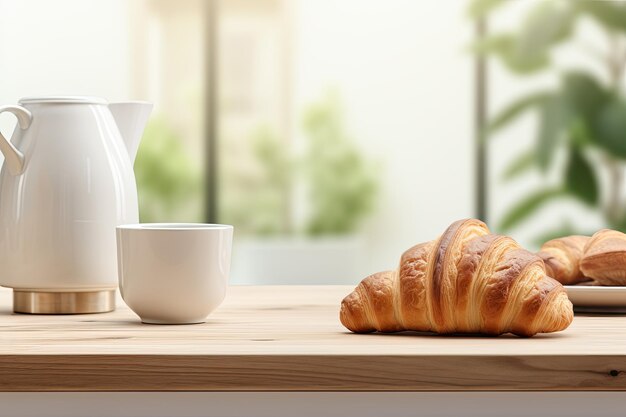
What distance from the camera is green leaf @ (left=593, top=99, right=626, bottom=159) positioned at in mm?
4254

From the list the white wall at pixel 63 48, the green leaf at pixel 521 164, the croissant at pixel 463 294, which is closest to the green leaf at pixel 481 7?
the green leaf at pixel 521 164

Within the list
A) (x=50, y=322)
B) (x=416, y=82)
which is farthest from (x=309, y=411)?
(x=416, y=82)

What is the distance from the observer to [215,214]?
480 centimetres

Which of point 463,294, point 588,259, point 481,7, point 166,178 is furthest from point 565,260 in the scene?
point 166,178

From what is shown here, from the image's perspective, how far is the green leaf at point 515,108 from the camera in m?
4.41

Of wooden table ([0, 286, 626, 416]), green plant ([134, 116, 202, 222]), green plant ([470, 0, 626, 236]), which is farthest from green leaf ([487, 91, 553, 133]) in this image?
wooden table ([0, 286, 626, 416])

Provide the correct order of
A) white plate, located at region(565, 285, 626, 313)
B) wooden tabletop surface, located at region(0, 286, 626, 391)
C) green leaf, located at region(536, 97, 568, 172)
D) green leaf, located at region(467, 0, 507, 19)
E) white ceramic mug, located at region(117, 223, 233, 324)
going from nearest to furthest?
wooden tabletop surface, located at region(0, 286, 626, 391) → white ceramic mug, located at region(117, 223, 233, 324) → white plate, located at region(565, 285, 626, 313) → green leaf, located at region(536, 97, 568, 172) → green leaf, located at region(467, 0, 507, 19)

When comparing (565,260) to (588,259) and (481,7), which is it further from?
(481,7)

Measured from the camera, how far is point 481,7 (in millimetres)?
4570

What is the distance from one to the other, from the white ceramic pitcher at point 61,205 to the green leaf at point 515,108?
3652 mm

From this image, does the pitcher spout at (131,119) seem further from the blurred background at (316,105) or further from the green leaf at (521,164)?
the green leaf at (521,164)

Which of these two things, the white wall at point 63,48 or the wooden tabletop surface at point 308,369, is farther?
the white wall at point 63,48

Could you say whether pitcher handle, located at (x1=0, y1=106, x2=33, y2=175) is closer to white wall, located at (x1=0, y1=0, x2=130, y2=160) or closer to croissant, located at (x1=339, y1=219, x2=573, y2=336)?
croissant, located at (x1=339, y1=219, x2=573, y2=336)

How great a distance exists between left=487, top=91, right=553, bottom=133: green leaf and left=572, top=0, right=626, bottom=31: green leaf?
0.40 meters
